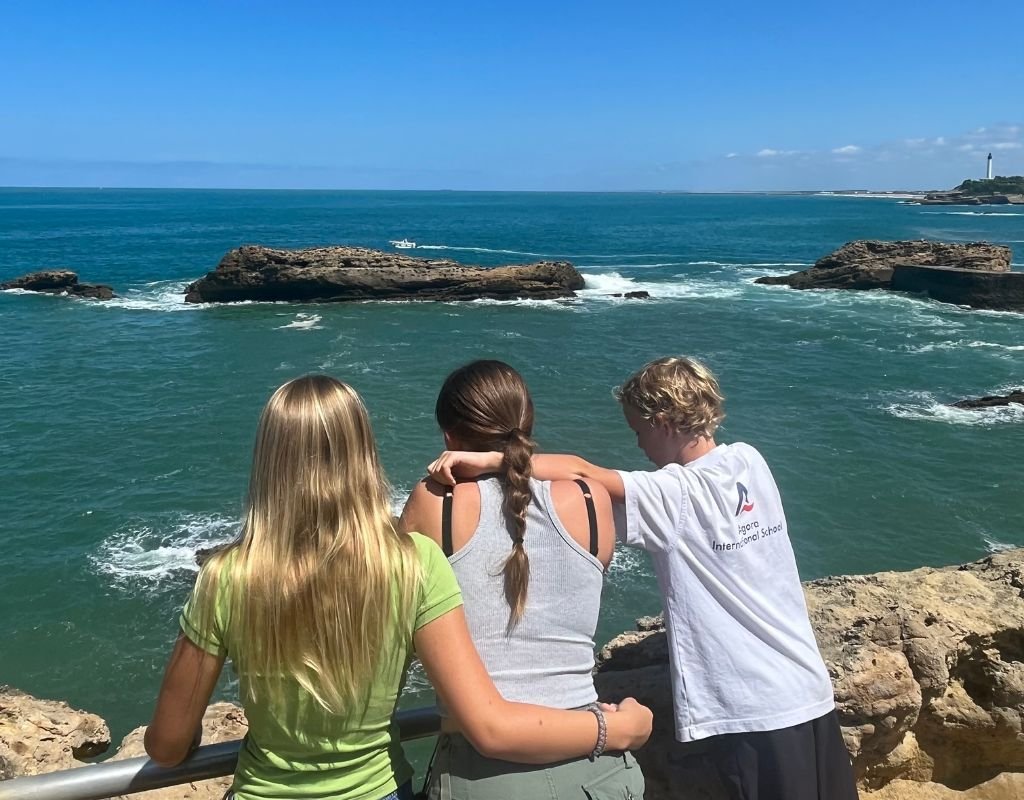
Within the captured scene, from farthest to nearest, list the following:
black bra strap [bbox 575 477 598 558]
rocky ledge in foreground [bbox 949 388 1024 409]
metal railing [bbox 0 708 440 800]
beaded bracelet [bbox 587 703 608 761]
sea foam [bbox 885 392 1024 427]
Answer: rocky ledge in foreground [bbox 949 388 1024 409]
sea foam [bbox 885 392 1024 427]
black bra strap [bbox 575 477 598 558]
beaded bracelet [bbox 587 703 608 761]
metal railing [bbox 0 708 440 800]

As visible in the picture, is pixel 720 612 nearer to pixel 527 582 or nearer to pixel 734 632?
pixel 734 632

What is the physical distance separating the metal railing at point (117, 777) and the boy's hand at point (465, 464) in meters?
0.97

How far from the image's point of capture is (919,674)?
3844mm

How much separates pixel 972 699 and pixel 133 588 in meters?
13.7

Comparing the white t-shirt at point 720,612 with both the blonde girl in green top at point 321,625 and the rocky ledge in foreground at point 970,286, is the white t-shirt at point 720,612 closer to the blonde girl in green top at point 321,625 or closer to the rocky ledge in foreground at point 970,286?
the blonde girl in green top at point 321,625

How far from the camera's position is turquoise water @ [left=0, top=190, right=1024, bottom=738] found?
14336 mm

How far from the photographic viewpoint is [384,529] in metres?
2.22

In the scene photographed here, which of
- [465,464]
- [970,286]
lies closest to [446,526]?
[465,464]

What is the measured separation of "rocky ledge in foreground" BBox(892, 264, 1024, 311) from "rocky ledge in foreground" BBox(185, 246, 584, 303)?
812 inches

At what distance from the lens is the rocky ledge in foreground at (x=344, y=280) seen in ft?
151

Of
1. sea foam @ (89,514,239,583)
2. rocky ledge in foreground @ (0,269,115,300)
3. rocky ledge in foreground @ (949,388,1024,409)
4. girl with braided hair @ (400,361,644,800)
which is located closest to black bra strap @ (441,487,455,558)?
girl with braided hair @ (400,361,644,800)

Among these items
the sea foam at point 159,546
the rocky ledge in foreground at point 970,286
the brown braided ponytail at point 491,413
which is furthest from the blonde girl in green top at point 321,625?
the rocky ledge in foreground at point 970,286

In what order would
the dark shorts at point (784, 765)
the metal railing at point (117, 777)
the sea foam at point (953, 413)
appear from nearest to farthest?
1. the metal railing at point (117, 777)
2. the dark shorts at point (784, 765)
3. the sea foam at point (953, 413)

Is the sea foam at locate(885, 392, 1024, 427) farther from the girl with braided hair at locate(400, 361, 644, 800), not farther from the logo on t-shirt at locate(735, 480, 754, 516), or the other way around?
the girl with braided hair at locate(400, 361, 644, 800)
